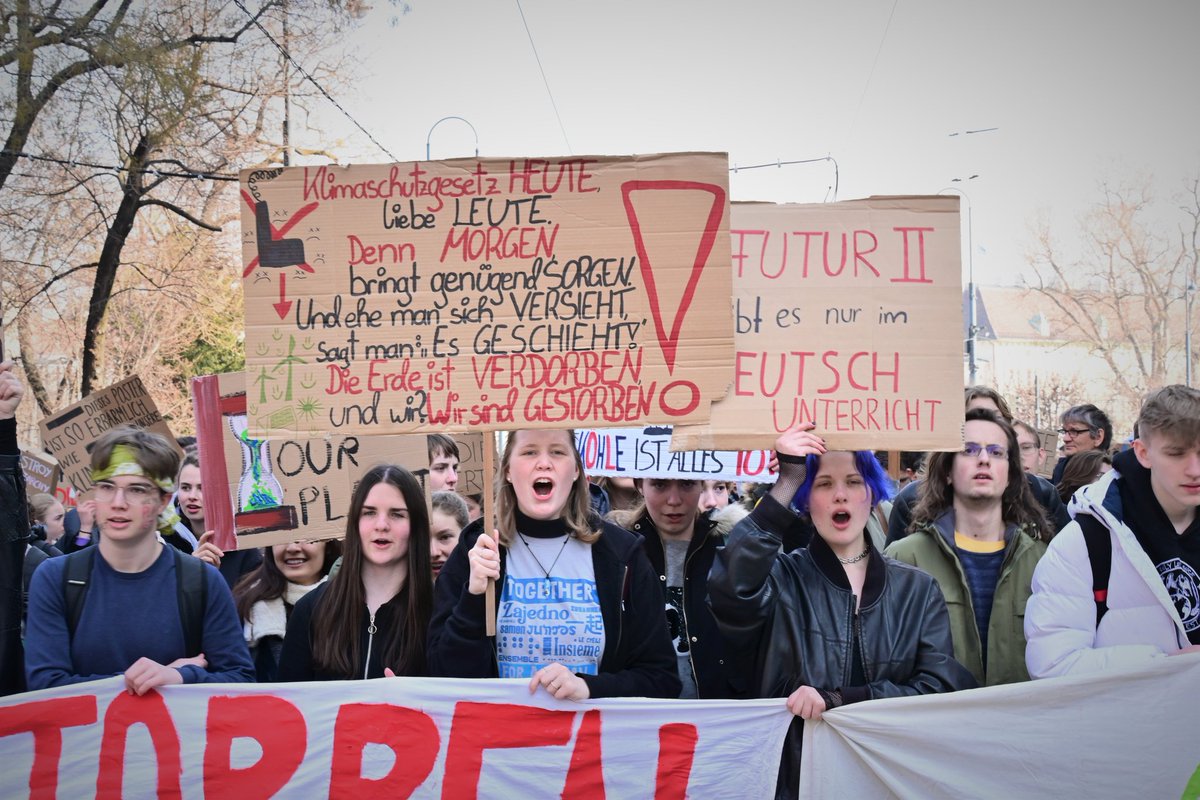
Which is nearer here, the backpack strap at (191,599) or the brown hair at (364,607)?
the backpack strap at (191,599)

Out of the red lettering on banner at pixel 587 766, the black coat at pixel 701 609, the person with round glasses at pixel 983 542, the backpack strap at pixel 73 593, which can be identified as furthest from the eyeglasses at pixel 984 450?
the backpack strap at pixel 73 593

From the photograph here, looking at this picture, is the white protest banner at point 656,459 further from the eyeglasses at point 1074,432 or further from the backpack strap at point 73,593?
the eyeglasses at point 1074,432

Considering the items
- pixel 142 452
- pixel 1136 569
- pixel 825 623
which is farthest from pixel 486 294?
pixel 1136 569

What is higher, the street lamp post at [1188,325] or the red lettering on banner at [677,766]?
the street lamp post at [1188,325]

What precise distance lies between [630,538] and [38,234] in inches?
544

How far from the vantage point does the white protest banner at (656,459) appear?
16.6ft

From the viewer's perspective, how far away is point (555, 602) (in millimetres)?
3639

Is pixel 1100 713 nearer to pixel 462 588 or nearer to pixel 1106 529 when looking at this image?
pixel 1106 529

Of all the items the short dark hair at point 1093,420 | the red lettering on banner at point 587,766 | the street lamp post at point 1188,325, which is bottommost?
the red lettering on banner at point 587,766

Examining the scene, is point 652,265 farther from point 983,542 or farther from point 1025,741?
point 1025,741

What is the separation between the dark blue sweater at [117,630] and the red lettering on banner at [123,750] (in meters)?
0.14

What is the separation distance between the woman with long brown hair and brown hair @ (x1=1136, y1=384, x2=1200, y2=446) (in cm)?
254

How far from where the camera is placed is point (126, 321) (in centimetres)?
1811

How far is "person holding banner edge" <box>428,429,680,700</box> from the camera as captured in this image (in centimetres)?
358
